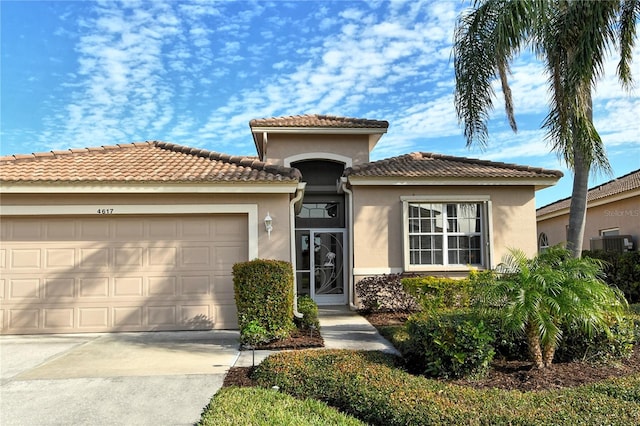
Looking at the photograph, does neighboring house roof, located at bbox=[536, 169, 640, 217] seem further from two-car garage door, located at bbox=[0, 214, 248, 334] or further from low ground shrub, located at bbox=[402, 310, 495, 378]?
two-car garage door, located at bbox=[0, 214, 248, 334]

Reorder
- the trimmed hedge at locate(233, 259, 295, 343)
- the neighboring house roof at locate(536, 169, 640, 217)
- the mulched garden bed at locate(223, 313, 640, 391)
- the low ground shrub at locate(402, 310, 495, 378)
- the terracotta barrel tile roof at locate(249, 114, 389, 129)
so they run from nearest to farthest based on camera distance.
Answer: the mulched garden bed at locate(223, 313, 640, 391)
the low ground shrub at locate(402, 310, 495, 378)
the trimmed hedge at locate(233, 259, 295, 343)
the terracotta barrel tile roof at locate(249, 114, 389, 129)
the neighboring house roof at locate(536, 169, 640, 217)

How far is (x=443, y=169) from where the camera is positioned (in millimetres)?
12562

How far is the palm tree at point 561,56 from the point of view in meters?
8.50

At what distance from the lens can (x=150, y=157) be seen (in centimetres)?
1083

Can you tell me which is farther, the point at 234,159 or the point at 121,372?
the point at 234,159

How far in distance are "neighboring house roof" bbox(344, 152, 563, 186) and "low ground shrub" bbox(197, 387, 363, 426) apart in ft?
25.0

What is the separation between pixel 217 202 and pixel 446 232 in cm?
657

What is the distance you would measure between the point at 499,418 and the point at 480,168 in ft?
31.6

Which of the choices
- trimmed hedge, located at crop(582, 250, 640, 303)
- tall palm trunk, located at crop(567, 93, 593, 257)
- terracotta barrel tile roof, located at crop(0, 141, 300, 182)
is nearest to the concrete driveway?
terracotta barrel tile roof, located at crop(0, 141, 300, 182)

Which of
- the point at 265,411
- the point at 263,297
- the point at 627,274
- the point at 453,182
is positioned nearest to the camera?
the point at 265,411

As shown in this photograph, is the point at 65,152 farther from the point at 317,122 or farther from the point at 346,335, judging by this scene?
the point at 346,335

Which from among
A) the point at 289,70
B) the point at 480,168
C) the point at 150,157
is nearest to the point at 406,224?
the point at 480,168

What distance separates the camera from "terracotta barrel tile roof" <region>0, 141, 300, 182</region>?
919cm

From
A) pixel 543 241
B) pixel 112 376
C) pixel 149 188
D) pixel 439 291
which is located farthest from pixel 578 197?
pixel 543 241
